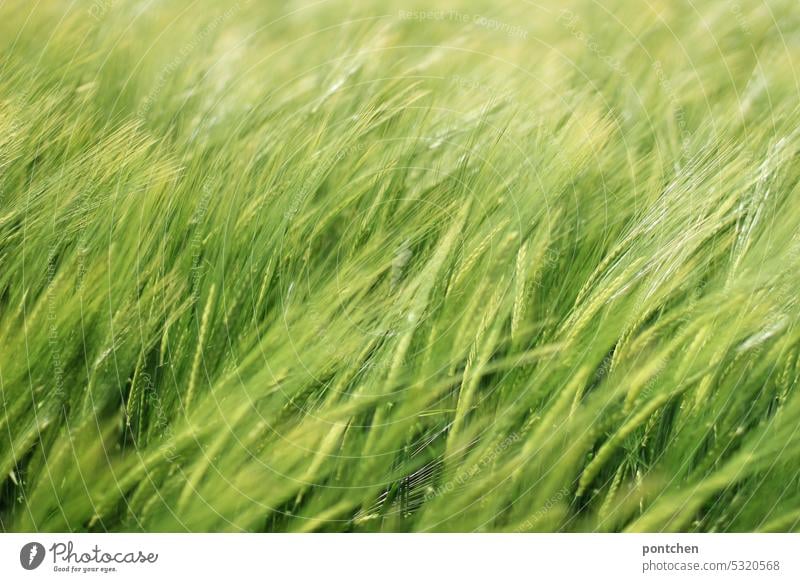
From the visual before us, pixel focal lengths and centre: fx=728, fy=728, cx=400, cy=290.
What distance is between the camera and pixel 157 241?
1032mm

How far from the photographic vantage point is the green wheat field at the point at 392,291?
99 cm

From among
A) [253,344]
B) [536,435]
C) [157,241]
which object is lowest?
[536,435]

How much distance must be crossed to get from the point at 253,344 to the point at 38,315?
0.32 m

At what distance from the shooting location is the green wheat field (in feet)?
3.24

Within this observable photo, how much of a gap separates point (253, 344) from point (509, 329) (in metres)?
0.35

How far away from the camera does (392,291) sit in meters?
1.01

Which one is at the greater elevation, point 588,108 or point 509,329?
point 588,108

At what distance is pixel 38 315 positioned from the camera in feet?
3.38
